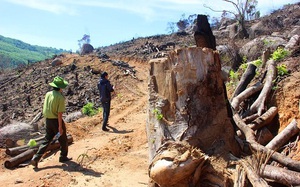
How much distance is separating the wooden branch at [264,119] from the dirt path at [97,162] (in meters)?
2.04

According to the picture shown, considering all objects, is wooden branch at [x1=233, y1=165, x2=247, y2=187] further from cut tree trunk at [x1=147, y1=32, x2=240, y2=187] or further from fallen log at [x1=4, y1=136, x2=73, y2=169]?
fallen log at [x1=4, y1=136, x2=73, y2=169]

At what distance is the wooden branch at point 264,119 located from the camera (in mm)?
5184

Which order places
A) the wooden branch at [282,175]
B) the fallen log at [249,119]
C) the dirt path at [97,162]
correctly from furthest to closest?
the dirt path at [97,162], the fallen log at [249,119], the wooden branch at [282,175]

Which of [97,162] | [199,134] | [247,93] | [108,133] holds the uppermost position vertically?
[247,93]

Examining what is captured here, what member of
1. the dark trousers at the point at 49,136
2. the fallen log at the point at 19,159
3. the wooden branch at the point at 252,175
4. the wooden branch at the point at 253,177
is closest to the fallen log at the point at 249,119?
the wooden branch at the point at 252,175

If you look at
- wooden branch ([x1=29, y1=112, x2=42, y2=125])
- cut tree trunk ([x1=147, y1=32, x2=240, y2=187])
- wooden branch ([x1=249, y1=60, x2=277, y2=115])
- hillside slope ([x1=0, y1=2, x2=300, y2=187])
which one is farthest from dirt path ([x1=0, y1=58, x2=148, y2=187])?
wooden branch ([x1=29, y1=112, x2=42, y2=125])

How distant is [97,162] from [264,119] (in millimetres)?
3516

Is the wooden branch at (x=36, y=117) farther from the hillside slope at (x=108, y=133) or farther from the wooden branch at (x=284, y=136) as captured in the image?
the wooden branch at (x=284, y=136)

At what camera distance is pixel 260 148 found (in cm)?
430

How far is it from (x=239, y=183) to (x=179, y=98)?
1357mm

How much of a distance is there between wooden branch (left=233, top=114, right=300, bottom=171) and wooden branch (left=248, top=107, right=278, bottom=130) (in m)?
0.19

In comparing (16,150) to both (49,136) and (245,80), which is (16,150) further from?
(245,80)

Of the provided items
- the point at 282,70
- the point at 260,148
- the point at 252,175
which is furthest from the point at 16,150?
the point at 282,70

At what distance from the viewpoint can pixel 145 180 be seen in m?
5.61
